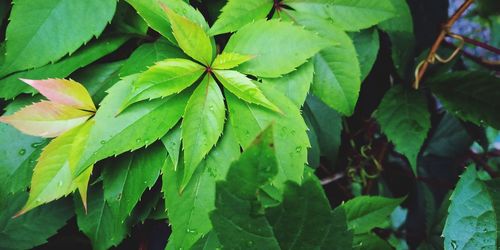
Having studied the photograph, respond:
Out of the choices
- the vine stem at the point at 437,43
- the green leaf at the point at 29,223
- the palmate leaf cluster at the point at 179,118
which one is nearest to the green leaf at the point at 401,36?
the vine stem at the point at 437,43

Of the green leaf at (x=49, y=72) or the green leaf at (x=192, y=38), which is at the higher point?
the green leaf at (x=192, y=38)

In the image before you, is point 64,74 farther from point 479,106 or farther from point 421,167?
point 421,167

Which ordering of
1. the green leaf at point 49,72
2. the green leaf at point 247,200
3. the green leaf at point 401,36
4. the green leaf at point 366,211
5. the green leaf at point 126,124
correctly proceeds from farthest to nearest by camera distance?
the green leaf at point 401,36, the green leaf at point 366,211, the green leaf at point 49,72, the green leaf at point 126,124, the green leaf at point 247,200

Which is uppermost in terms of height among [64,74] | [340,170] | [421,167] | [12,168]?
[64,74]

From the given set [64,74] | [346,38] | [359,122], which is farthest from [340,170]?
[64,74]

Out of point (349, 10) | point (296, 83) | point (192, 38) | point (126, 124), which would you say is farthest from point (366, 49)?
point (126, 124)

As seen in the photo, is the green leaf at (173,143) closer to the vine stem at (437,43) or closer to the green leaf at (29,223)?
the green leaf at (29,223)
